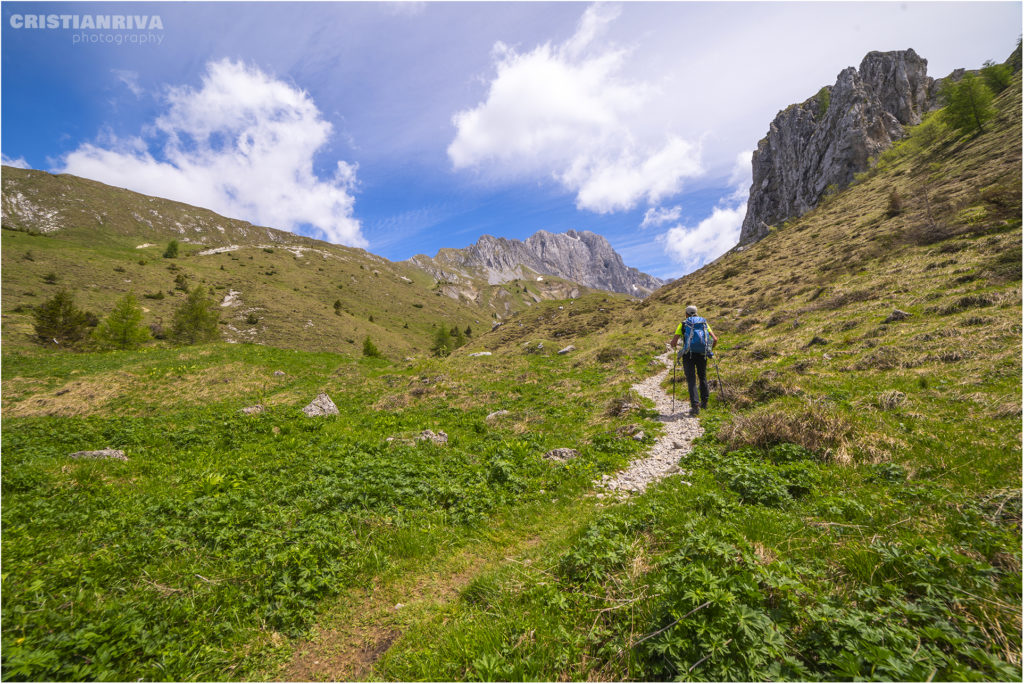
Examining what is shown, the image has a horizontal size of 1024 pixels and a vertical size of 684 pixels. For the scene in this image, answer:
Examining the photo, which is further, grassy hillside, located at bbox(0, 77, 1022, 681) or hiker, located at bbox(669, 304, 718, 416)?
hiker, located at bbox(669, 304, 718, 416)

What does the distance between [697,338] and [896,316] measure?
464 inches

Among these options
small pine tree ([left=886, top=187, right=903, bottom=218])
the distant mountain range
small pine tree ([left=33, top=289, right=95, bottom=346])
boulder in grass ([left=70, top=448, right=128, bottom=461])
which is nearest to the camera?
boulder in grass ([left=70, top=448, right=128, bottom=461])

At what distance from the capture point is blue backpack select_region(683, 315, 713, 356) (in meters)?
13.2

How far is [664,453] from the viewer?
10.2 metres

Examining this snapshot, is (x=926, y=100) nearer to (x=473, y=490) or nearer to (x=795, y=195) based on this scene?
(x=795, y=195)

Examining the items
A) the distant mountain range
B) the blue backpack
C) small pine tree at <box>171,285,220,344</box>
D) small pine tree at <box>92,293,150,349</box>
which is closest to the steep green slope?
the blue backpack

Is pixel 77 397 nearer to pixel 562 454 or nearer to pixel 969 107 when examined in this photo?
pixel 562 454

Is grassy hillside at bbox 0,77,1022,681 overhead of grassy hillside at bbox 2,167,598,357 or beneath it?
beneath

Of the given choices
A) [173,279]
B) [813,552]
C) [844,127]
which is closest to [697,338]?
Answer: [813,552]

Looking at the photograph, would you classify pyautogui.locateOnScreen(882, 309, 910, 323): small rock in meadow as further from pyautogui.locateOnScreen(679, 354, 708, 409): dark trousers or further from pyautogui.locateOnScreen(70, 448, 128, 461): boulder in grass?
pyautogui.locateOnScreen(70, 448, 128, 461): boulder in grass

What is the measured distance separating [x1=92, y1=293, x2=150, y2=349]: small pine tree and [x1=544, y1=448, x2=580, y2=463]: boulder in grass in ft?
200

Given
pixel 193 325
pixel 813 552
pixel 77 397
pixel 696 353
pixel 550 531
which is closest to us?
pixel 813 552

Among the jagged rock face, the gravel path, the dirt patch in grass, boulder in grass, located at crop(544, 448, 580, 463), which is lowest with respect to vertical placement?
the gravel path

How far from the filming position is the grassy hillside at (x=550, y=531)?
362 cm
